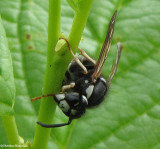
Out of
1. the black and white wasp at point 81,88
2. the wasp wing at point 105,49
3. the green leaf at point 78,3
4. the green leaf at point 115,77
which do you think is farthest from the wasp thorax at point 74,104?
the green leaf at point 115,77

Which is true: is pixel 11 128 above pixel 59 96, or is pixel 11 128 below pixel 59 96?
below

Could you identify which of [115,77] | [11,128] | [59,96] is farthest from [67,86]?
[115,77]

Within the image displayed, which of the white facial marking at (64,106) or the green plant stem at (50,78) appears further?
the white facial marking at (64,106)

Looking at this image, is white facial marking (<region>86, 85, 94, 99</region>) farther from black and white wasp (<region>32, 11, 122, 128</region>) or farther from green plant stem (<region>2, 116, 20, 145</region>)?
green plant stem (<region>2, 116, 20, 145</region>)

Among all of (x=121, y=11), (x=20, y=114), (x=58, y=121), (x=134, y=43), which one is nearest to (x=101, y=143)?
(x=58, y=121)

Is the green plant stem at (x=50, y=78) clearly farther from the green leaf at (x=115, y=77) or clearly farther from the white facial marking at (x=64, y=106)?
the green leaf at (x=115, y=77)

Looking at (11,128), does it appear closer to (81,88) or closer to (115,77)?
(81,88)

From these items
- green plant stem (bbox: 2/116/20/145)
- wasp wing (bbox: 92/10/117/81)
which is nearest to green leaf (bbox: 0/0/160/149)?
green plant stem (bbox: 2/116/20/145)
